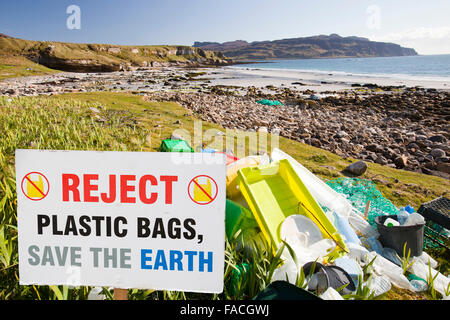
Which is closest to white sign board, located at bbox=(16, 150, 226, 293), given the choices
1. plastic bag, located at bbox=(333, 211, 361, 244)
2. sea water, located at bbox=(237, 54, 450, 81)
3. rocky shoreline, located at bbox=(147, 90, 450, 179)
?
plastic bag, located at bbox=(333, 211, 361, 244)

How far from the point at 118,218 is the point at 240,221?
4.97 ft

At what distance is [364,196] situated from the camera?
171 inches

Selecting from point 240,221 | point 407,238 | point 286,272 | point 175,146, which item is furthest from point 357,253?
point 175,146

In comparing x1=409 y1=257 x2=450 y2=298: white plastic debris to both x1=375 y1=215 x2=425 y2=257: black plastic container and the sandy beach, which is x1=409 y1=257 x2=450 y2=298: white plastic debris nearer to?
x1=375 y1=215 x2=425 y2=257: black plastic container

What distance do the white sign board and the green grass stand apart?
1.30ft

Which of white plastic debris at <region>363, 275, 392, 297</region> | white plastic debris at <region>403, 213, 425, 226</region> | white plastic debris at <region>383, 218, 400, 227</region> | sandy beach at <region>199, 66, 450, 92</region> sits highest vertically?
sandy beach at <region>199, 66, 450, 92</region>

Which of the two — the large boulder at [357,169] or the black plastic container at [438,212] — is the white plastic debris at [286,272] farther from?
the large boulder at [357,169]

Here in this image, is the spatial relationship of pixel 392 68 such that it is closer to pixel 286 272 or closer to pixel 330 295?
pixel 286 272

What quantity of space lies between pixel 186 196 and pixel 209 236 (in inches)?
10.0

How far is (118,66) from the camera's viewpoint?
212 ft

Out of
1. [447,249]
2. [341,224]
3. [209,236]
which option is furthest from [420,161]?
[209,236]

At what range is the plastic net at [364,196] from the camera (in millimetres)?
3861

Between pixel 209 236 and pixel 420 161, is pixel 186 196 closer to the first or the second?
pixel 209 236

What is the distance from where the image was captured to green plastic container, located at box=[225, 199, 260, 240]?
2.76 metres
